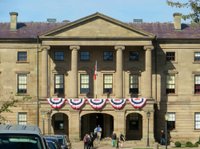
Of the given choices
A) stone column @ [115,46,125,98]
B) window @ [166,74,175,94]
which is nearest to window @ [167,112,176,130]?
window @ [166,74,175,94]

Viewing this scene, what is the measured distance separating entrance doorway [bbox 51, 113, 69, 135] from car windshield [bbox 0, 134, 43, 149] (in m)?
62.4

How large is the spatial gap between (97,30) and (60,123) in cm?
1153

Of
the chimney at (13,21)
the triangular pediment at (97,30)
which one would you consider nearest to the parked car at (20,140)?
the triangular pediment at (97,30)

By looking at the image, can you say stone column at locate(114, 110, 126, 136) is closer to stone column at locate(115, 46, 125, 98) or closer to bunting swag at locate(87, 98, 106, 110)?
bunting swag at locate(87, 98, 106, 110)

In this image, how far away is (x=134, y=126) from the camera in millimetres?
75500

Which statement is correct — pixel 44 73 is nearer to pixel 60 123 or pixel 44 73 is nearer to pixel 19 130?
pixel 60 123

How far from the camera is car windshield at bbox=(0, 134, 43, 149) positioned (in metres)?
12.5

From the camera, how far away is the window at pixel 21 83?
3017 inches

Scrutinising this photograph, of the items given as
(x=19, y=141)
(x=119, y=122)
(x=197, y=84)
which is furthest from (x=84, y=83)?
(x=19, y=141)

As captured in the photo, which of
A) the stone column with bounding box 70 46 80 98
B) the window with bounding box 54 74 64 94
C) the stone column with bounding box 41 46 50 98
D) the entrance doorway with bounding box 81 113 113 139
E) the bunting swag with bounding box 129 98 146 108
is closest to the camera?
the bunting swag with bounding box 129 98 146 108

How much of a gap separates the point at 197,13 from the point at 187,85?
203 ft

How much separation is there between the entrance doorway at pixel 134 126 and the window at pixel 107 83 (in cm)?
376

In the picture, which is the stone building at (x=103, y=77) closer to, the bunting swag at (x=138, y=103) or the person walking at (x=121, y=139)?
the bunting swag at (x=138, y=103)

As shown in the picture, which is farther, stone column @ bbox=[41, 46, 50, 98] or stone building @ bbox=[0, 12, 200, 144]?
stone column @ bbox=[41, 46, 50, 98]
